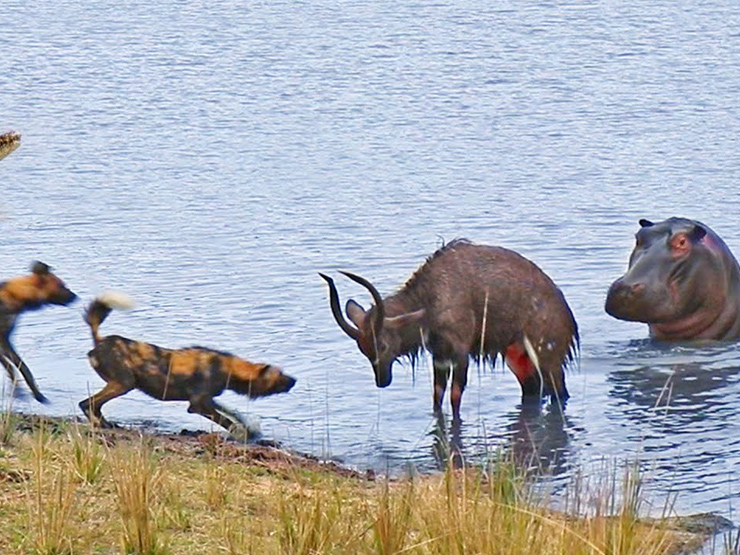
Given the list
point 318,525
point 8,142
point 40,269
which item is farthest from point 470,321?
point 318,525

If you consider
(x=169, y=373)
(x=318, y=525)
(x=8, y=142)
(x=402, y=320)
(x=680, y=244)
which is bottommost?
(x=169, y=373)

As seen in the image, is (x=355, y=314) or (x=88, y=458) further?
(x=355, y=314)

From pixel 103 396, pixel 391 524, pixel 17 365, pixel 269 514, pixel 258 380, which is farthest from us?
pixel 258 380

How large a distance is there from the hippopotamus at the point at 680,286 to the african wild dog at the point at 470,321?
4.14ft

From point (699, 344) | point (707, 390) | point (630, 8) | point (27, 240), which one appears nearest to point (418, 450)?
point (707, 390)

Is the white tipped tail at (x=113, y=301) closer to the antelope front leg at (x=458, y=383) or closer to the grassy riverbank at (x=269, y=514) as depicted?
the antelope front leg at (x=458, y=383)

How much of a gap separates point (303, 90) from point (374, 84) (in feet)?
2.85

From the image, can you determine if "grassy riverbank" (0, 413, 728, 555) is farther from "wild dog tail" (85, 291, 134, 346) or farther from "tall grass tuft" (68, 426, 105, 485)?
"wild dog tail" (85, 291, 134, 346)

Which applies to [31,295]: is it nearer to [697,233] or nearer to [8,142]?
[8,142]

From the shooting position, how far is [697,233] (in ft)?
39.3

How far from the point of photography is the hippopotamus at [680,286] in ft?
39.0

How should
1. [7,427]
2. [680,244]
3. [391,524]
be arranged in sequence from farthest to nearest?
[680,244] < [7,427] < [391,524]

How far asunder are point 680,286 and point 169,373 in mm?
3689

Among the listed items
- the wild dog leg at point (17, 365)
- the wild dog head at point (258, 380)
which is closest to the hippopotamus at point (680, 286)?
the wild dog head at point (258, 380)
